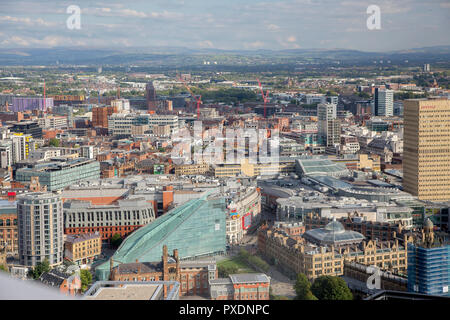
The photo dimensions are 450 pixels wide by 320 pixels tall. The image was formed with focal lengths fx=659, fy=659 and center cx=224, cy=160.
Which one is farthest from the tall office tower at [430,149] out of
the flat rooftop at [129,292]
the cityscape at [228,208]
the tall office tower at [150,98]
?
the tall office tower at [150,98]

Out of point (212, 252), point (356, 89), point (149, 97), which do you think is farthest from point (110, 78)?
point (212, 252)

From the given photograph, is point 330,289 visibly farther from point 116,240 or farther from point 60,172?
point 60,172

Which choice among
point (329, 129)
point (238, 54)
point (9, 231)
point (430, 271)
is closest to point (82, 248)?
point (9, 231)

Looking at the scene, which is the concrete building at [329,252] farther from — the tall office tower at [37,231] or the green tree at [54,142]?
the green tree at [54,142]

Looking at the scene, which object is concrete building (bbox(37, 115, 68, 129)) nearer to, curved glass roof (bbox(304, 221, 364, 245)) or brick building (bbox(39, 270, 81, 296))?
brick building (bbox(39, 270, 81, 296))

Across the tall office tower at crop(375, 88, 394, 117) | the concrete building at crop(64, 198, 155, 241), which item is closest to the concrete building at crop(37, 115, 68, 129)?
the tall office tower at crop(375, 88, 394, 117)

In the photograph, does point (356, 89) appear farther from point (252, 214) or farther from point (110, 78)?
point (252, 214)
